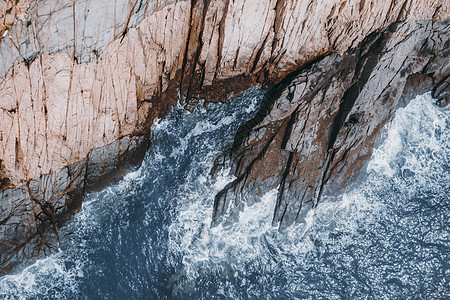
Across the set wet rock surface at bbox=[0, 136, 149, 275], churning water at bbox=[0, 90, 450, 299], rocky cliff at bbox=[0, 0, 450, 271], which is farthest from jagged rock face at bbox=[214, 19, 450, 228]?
wet rock surface at bbox=[0, 136, 149, 275]

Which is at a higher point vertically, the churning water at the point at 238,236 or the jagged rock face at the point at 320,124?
the jagged rock face at the point at 320,124

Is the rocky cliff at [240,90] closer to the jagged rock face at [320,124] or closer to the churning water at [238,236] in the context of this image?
the jagged rock face at [320,124]

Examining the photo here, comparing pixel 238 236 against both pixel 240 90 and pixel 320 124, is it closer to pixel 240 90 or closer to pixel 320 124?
pixel 320 124

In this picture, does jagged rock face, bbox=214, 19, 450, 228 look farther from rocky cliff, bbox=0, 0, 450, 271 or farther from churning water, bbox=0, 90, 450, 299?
churning water, bbox=0, 90, 450, 299

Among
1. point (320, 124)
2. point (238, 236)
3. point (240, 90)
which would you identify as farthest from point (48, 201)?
point (320, 124)

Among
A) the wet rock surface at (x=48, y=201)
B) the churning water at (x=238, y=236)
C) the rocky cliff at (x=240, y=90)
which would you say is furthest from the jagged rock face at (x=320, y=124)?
the wet rock surface at (x=48, y=201)

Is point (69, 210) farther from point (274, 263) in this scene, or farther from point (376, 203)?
point (376, 203)
